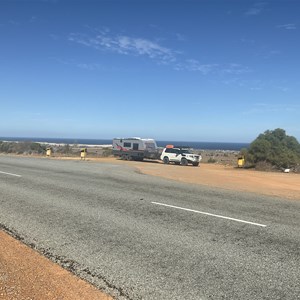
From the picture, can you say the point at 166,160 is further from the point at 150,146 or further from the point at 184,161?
the point at 150,146

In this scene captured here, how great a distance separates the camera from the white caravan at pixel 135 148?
37.1 meters

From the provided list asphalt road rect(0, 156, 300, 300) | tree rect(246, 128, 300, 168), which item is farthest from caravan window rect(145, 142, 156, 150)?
asphalt road rect(0, 156, 300, 300)

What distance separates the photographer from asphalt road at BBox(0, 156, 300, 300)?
5.06m

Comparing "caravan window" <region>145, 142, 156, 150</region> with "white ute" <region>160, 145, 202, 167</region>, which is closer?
"white ute" <region>160, 145, 202, 167</region>

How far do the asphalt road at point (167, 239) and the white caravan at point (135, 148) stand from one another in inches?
960

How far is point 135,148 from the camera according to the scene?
37.4 meters

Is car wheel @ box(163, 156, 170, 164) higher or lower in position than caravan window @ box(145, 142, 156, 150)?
lower

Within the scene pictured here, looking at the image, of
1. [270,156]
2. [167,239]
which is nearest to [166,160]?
[270,156]

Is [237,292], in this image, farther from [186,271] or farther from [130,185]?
[130,185]

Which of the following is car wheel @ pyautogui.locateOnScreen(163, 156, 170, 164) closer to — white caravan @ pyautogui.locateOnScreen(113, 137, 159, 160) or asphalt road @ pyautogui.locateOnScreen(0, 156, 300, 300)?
white caravan @ pyautogui.locateOnScreen(113, 137, 159, 160)

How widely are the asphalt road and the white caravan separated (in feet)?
80.0

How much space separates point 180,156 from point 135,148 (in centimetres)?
497

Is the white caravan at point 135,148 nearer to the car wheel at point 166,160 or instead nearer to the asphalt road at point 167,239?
the car wheel at point 166,160

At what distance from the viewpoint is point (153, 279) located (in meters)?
5.22
